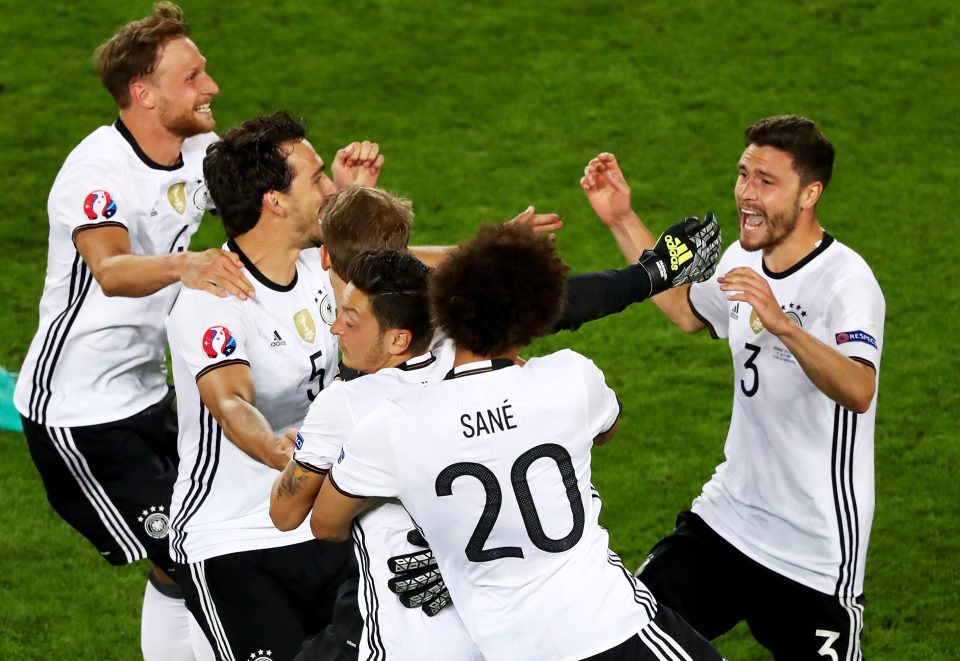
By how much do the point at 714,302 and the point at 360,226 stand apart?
1570 millimetres

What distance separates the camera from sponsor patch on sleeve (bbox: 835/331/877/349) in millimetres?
4441

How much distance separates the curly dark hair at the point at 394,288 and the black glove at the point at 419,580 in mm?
547

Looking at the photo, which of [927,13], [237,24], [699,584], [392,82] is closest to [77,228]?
[699,584]

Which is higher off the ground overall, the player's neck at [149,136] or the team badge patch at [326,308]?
the player's neck at [149,136]

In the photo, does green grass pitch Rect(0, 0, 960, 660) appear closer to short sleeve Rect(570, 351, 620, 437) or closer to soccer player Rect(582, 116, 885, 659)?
soccer player Rect(582, 116, 885, 659)

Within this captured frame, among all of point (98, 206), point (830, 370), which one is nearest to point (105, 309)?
point (98, 206)

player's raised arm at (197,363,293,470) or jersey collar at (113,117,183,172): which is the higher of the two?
jersey collar at (113,117,183,172)

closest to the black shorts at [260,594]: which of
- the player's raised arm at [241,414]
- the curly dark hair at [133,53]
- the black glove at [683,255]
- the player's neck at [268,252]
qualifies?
the player's raised arm at [241,414]

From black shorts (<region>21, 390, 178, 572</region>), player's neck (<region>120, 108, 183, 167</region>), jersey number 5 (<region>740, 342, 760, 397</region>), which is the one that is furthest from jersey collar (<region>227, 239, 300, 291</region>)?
jersey number 5 (<region>740, 342, 760, 397</region>)

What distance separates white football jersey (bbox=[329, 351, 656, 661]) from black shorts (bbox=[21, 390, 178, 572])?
191 centimetres

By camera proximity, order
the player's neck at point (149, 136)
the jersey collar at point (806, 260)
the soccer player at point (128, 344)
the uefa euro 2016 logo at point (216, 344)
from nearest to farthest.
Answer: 1. the uefa euro 2016 logo at point (216, 344)
2. the jersey collar at point (806, 260)
3. the soccer player at point (128, 344)
4. the player's neck at point (149, 136)

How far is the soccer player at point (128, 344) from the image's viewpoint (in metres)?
5.15

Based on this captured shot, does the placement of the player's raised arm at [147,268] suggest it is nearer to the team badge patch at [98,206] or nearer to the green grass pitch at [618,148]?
the team badge patch at [98,206]

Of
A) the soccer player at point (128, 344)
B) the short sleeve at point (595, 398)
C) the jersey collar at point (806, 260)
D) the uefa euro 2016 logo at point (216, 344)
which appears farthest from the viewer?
the soccer player at point (128, 344)
